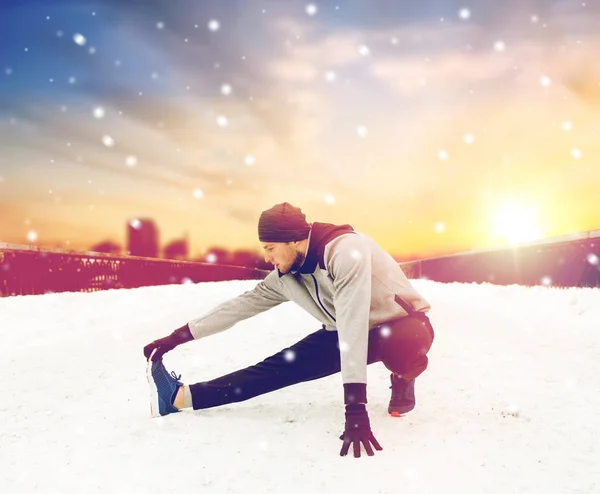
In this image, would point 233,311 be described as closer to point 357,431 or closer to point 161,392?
→ point 161,392

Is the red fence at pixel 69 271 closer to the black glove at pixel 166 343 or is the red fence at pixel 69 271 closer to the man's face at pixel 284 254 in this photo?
the black glove at pixel 166 343

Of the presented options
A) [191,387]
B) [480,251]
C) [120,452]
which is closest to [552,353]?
[191,387]

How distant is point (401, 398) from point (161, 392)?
1457 millimetres

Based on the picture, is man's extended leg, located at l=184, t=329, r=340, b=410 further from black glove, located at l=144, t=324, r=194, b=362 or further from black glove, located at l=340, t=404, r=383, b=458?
black glove, located at l=340, t=404, r=383, b=458

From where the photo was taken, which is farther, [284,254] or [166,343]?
[166,343]

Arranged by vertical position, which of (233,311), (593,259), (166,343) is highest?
(593,259)

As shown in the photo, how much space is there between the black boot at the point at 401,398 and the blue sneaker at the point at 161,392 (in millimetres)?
1325

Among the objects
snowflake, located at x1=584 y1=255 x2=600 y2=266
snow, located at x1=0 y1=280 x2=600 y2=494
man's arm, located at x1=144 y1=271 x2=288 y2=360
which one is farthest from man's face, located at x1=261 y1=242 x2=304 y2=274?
snowflake, located at x1=584 y1=255 x2=600 y2=266

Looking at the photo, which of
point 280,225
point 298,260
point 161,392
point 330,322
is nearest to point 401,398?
point 330,322

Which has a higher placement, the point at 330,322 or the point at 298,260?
the point at 298,260

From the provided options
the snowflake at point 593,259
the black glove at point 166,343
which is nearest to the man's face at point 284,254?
the black glove at point 166,343

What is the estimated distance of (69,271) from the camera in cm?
1170

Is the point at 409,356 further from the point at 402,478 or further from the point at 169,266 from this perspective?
the point at 169,266

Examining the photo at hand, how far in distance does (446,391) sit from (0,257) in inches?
346
